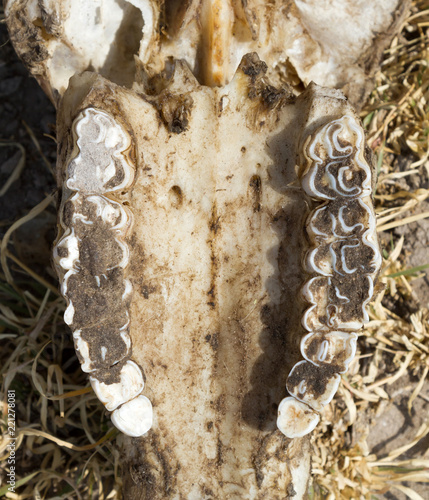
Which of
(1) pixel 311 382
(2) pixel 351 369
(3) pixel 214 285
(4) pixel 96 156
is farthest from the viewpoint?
(2) pixel 351 369

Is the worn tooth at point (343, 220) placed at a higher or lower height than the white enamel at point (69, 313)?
higher

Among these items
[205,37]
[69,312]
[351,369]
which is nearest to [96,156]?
[69,312]

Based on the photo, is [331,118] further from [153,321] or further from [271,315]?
[153,321]

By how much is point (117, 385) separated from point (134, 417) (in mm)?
109

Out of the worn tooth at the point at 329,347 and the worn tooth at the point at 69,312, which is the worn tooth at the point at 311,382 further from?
the worn tooth at the point at 69,312

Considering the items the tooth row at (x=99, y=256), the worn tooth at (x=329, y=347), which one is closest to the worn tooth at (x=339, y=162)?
the worn tooth at (x=329, y=347)

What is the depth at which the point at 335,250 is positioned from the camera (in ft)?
4.76

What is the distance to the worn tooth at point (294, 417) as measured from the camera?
1.53 meters

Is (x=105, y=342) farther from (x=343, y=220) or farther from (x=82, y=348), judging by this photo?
(x=343, y=220)

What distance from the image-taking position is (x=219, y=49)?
1625 mm

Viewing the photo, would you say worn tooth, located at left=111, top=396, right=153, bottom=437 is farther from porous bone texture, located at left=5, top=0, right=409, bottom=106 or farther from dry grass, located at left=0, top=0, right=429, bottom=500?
porous bone texture, located at left=5, top=0, right=409, bottom=106

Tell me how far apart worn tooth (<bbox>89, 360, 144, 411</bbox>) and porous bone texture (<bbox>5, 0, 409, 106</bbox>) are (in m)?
0.87

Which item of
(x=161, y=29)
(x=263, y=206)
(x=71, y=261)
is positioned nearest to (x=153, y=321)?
(x=71, y=261)

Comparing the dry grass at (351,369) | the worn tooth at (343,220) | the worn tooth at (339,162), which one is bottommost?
the dry grass at (351,369)
